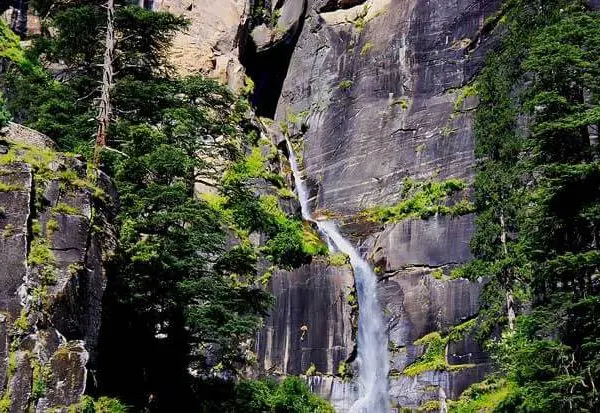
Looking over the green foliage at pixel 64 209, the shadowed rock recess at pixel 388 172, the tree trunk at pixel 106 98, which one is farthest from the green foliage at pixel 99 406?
the shadowed rock recess at pixel 388 172

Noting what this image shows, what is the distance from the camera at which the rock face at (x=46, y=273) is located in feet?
28.7

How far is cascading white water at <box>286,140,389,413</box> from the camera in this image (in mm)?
24297

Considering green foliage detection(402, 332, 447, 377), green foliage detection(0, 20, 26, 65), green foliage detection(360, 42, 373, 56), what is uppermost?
green foliage detection(360, 42, 373, 56)

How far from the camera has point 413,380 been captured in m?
24.2

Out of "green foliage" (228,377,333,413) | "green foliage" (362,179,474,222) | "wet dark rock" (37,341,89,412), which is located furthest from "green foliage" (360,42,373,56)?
"wet dark rock" (37,341,89,412)

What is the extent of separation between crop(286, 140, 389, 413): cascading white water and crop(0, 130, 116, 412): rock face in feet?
50.7

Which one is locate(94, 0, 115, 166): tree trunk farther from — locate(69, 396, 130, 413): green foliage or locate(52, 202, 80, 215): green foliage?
locate(69, 396, 130, 413): green foliage

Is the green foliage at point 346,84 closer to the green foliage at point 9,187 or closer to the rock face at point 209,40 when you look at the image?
the rock face at point 209,40

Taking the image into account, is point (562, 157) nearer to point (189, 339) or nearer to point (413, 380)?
point (189, 339)

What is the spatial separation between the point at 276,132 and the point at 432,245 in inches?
520

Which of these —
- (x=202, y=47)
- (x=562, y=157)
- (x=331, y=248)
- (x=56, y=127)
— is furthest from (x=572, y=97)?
(x=202, y=47)

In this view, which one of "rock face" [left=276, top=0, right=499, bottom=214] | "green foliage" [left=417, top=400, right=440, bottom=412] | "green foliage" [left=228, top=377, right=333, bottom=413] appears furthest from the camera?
"rock face" [left=276, top=0, right=499, bottom=214]

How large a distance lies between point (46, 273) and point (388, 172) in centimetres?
2466

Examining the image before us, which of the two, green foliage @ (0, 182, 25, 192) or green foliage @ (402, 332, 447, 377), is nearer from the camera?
green foliage @ (0, 182, 25, 192)
